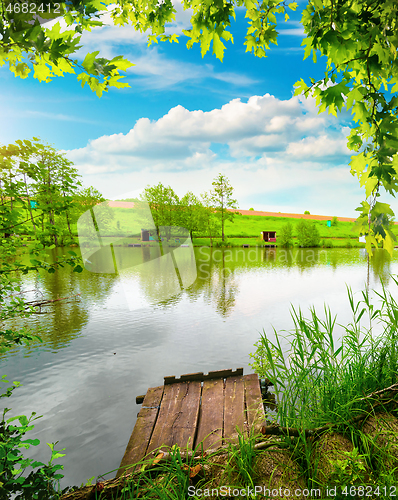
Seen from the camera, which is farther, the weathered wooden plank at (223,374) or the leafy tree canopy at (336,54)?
the weathered wooden plank at (223,374)

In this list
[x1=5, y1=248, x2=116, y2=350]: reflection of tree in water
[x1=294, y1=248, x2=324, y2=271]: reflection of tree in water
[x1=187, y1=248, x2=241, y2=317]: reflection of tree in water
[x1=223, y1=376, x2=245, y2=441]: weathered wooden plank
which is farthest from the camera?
[x1=294, y1=248, x2=324, y2=271]: reflection of tree in water

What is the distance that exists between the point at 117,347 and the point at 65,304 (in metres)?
5.52

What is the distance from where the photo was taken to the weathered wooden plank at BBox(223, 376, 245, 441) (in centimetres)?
338

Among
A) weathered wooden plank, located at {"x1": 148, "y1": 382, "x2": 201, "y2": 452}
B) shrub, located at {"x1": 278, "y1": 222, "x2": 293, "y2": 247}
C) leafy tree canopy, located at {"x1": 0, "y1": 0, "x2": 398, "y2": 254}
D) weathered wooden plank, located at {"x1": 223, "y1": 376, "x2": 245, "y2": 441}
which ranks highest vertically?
leafy tree canopy, located at {"x1": 0, "y1": 0, "x2": 398, "y2": 254}

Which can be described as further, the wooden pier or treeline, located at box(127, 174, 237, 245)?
treeline, located at box(127, 174, 237, 245)

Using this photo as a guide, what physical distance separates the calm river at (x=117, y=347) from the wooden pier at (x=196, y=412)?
63 cm

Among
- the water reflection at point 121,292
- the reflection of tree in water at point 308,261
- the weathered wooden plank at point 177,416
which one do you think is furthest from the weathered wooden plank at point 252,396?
the reflection of tree in water at point 308,261

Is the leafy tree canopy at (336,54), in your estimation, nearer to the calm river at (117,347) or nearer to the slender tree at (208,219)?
the calm river at (117,347)

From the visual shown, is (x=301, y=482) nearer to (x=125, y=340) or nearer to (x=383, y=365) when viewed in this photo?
(x=383, y=365)

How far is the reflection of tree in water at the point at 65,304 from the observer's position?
790 cm

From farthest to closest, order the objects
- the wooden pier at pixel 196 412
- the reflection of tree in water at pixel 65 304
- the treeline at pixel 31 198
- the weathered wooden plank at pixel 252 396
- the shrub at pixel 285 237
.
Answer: the shrub at pixel 285 237 → the reflection of tree in water at pixel 65 304 → the weathered wooden plank at pixel 252 396 → the wooden pier at pixel 196 412 → the treeline at pixel 31 198

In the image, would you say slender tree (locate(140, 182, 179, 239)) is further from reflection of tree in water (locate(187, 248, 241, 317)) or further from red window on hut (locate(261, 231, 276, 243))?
reflection of tree in water (locate(187, 248, 241, 317))

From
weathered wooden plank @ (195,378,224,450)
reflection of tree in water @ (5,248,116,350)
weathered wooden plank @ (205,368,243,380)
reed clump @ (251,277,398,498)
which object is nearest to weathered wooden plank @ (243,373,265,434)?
weathered wooden plank @ (205,368,243,380)

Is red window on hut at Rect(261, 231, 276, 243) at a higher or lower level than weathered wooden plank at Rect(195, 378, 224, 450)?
higher
